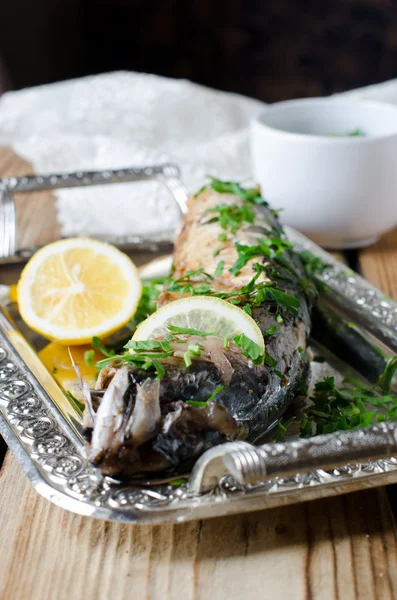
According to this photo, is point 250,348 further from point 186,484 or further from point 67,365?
point 67,365

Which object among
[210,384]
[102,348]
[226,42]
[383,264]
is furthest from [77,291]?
[226,42]

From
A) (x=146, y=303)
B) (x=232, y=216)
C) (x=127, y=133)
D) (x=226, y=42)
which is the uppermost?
(x=232, y=216)

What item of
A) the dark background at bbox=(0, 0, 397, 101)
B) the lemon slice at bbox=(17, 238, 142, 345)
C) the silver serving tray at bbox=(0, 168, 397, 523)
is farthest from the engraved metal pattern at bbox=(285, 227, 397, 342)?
the dark background at bbox=(0, 0, 397, 101)

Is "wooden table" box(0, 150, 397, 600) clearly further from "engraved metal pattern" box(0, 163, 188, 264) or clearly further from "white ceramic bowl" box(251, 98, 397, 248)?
"white ceramic bowl" box(251, 98, 397, 248)

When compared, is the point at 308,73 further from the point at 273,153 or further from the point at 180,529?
the point at 180,529

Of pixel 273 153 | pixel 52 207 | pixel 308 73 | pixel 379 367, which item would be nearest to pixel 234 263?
pixel 379 367

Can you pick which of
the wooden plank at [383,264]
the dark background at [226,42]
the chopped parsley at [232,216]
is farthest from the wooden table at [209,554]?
the dark background at [226,42]
